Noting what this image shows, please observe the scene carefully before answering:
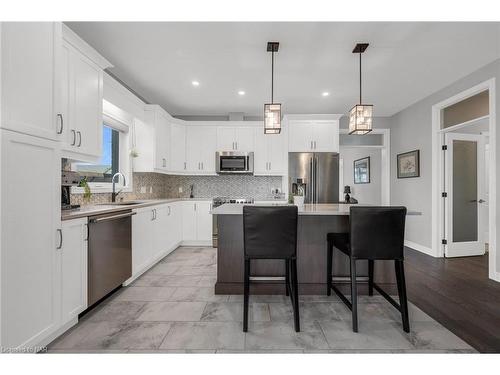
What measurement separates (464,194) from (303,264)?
3.46 meters

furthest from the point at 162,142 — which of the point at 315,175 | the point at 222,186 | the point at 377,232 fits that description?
the point at 377,232

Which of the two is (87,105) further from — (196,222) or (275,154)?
(275,154)

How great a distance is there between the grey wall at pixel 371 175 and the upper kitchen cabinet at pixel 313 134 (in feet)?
4.02

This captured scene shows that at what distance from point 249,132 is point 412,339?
12.8 feet

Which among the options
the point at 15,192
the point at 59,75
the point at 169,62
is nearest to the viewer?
the point at 15,192

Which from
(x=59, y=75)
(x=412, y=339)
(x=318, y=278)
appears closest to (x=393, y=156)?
(x=318, y=278)

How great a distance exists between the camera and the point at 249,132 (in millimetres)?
4695

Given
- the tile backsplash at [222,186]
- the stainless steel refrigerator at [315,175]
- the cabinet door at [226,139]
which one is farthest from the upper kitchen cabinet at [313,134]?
the cabinet door at [226,139]

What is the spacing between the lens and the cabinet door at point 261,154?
469 centimetres

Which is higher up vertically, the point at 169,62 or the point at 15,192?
the point at 169,62

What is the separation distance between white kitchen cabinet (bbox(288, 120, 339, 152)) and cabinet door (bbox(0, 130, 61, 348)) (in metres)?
3.71

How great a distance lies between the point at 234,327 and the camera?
187 cm

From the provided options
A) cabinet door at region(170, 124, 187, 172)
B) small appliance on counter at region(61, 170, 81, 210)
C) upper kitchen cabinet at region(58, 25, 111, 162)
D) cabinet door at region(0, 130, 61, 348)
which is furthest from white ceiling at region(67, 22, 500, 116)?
cabinet door at region(0, 130, 61, 348)
